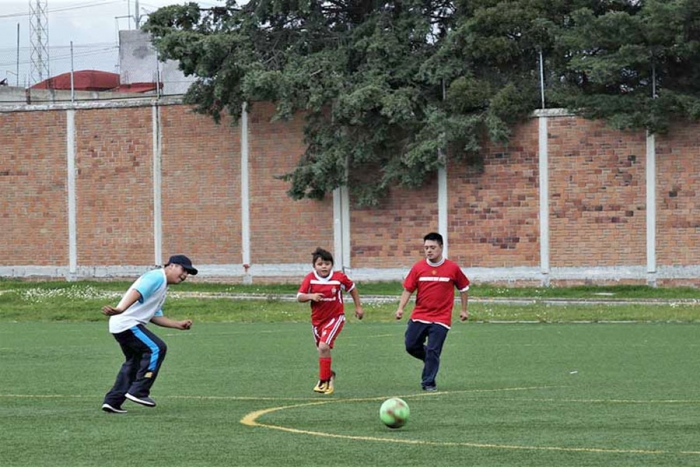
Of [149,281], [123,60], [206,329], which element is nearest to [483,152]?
[206,329]

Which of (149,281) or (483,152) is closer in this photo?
(149,281)

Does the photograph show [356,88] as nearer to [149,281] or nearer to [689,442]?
[149,281]

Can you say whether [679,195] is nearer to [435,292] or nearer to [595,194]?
[595,194]

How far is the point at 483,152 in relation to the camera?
42.2 meters

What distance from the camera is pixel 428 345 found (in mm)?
16672

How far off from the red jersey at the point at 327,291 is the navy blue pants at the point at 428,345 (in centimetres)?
92

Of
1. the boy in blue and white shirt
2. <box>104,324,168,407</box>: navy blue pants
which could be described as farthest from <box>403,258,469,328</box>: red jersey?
<box>104,324,168,407</box>: navy blue pants

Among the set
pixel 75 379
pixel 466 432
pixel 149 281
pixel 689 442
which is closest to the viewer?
pixel 689 442

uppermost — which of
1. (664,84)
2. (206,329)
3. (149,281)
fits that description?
(664,84)

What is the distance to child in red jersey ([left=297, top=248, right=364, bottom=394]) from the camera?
53.2 feet

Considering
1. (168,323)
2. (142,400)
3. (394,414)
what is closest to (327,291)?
(168,323)

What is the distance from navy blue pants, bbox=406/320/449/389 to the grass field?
0.42 meters

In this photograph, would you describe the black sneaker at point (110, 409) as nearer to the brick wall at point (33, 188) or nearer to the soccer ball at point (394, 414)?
the soccer ball at point (394, 414)

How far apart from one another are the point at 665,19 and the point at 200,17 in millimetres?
15168
